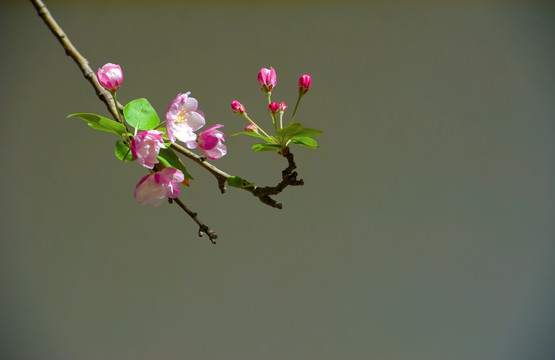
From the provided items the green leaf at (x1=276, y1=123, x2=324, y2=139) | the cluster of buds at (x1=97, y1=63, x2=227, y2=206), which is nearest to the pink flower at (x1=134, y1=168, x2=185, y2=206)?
the cluster of buds at (x1=97, y1=63, x2=227, y2=206)

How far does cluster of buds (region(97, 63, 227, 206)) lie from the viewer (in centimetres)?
53

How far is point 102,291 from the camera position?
242 centimetres

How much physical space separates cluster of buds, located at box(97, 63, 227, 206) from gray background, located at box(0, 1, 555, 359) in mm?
1695

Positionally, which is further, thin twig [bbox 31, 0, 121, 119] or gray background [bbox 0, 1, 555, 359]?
gray background [bbox 0, 1, 555, 359]

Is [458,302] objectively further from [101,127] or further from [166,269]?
[101,127]

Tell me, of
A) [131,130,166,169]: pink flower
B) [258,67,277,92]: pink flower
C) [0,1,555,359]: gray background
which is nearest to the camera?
[131,130,166,169]: pink flower

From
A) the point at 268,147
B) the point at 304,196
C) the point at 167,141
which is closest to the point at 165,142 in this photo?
the point at 167,141

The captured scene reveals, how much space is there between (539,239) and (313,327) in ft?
3.39

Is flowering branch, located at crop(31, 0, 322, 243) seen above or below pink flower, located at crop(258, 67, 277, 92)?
below

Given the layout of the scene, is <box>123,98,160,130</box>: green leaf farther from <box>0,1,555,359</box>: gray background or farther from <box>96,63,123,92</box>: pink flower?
<box>0,1,555,359</box>: gray background

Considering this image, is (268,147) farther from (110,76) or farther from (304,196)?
(304,196)

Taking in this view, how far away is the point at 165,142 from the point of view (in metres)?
0.57

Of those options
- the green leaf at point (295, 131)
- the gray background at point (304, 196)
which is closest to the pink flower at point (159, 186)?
the green leaf at point (295, 131)

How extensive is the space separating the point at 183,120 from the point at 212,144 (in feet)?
0.13
